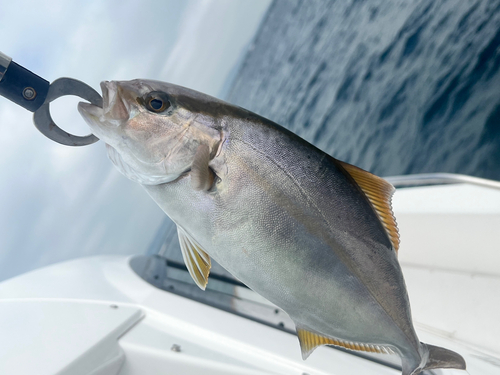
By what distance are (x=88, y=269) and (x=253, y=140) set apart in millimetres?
2798

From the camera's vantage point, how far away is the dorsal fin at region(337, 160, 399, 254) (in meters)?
1.16

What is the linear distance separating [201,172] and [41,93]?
2.33ft

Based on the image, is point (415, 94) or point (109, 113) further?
point (415, 94)

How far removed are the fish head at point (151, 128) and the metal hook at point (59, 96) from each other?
0.19m

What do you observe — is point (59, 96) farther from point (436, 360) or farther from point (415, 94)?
point (415, 94)

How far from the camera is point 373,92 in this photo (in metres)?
9.15

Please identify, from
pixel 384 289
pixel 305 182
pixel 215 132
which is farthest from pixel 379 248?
pixel 215 132

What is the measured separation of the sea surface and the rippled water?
21mm

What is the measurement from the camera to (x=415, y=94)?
24.6 feet

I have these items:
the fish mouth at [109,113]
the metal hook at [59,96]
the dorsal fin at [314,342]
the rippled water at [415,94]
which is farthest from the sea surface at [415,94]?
the fish mouth at [109,113]

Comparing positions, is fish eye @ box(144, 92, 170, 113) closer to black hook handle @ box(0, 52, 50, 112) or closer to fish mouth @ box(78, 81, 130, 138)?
fish mouth @ box(78, 81, 130, 138)

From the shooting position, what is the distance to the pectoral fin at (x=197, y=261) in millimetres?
1175

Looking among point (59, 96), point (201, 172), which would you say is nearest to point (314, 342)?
point (201, 172)

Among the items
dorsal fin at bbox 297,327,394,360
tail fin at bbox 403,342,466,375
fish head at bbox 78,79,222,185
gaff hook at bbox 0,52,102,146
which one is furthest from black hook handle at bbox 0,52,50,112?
tail fin at bbox 403,342,466,375
